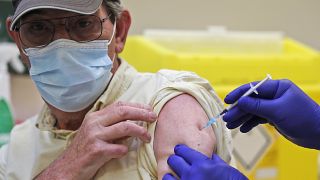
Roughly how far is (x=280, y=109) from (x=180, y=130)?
0.25 metres

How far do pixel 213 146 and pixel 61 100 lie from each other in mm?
444

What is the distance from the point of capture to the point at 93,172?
1198mm

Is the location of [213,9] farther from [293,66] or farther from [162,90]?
[162,90]

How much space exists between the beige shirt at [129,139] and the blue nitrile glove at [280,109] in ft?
0.25

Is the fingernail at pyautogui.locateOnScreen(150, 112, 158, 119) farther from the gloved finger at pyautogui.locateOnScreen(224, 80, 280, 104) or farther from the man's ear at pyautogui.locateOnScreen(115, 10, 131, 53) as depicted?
the man's ear at pyautogui.locateOnScreen(115, 10, 131, 53)

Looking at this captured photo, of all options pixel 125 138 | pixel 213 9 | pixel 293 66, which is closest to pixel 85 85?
pixel 125 138

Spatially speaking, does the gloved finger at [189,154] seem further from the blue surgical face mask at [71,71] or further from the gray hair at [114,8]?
the gray hair at [114,8]

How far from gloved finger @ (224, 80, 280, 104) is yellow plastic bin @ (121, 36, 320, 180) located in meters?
0.84

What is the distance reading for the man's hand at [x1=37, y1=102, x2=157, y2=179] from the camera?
1.11 m

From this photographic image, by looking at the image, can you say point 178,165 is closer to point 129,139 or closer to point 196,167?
point 196,167

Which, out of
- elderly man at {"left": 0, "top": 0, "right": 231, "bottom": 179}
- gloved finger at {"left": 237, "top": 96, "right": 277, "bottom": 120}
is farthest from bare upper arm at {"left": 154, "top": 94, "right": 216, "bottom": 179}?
gloved finger at {"left": 237, "top": 96, "right": 277, "bottom": 120}

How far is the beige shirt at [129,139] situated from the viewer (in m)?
1.16

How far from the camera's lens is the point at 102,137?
1.14m

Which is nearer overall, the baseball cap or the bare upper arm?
the bare upper arm
